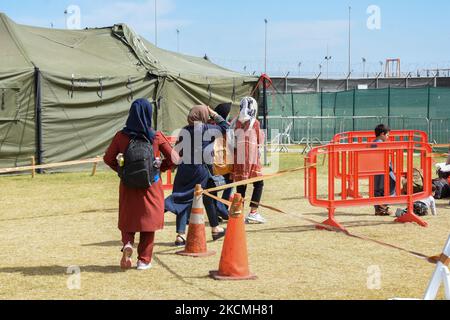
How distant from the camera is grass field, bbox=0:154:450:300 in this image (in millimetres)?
6543

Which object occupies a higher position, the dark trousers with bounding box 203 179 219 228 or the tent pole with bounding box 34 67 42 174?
the tent pole with bounding box 34 67 42 174

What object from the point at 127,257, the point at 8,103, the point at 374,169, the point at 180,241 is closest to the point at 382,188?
the point at 374,169

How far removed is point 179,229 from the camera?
887 centimetres

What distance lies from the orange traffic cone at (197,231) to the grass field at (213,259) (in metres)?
0.20

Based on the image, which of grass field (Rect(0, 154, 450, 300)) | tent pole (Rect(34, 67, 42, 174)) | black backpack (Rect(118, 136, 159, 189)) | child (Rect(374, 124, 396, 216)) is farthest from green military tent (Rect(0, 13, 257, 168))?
black backpack (Rect(118, 136, 159, 189))

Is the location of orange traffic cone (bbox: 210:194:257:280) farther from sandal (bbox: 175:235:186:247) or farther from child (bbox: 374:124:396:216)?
child (bbox: 374:124:396:216)

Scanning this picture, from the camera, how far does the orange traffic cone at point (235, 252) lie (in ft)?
22.9

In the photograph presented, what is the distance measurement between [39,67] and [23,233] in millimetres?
9933

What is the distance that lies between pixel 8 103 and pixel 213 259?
1214 centimetres

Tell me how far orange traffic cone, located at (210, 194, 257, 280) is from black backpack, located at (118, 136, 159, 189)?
917 mm

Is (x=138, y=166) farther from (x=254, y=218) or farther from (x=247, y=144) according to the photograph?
(x=254, y=218)

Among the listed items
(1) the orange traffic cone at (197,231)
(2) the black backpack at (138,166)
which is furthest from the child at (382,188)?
(2) the black backpack at (138,166)

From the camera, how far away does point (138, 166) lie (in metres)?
7.24

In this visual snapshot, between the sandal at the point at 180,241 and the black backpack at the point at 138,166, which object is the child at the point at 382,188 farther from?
the black backpack at the point at 138,166
